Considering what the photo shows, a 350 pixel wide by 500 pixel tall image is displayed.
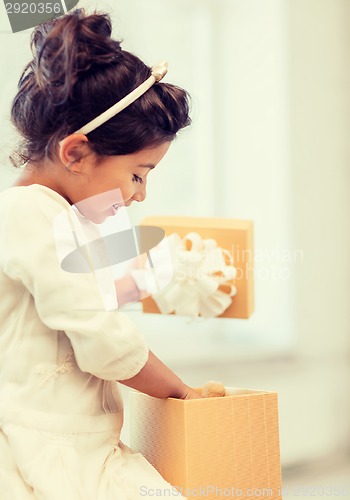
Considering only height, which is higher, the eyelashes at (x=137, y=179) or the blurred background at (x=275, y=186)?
the eyelashes at (x=137, y=179)

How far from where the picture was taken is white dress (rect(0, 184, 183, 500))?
75cm

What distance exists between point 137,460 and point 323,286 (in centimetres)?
112

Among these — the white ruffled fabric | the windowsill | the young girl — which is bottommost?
the windowsill

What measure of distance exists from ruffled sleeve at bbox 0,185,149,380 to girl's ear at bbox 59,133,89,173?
0.05 m

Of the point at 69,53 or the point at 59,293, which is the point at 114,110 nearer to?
the point at 69,53

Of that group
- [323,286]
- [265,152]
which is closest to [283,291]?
[323,286]

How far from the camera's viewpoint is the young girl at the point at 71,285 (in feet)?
2.47

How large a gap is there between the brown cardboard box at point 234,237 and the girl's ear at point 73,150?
1.63ft

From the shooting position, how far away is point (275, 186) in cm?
180

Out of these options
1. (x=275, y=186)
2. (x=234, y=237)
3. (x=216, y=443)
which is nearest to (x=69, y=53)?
(x=216, y=443)

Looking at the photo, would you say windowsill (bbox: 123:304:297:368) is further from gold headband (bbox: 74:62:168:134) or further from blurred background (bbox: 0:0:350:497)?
gold headband (bbox: 74:62:168:134)

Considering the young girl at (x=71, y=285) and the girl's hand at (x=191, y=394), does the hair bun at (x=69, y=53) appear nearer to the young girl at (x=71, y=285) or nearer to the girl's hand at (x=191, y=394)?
the young girl at (x=71, y=285)

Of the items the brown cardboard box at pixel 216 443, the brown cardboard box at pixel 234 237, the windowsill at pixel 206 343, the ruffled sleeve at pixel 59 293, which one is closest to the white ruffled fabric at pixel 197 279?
the brown cardboard box at pixel 234 237

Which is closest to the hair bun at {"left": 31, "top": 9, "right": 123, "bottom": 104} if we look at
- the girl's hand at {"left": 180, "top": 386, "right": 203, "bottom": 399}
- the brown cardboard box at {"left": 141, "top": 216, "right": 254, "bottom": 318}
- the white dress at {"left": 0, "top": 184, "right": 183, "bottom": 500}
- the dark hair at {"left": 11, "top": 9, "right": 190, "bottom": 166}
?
the dark hair at {"left": 11, "top": 9, "right": 190, "bottom": 166}
